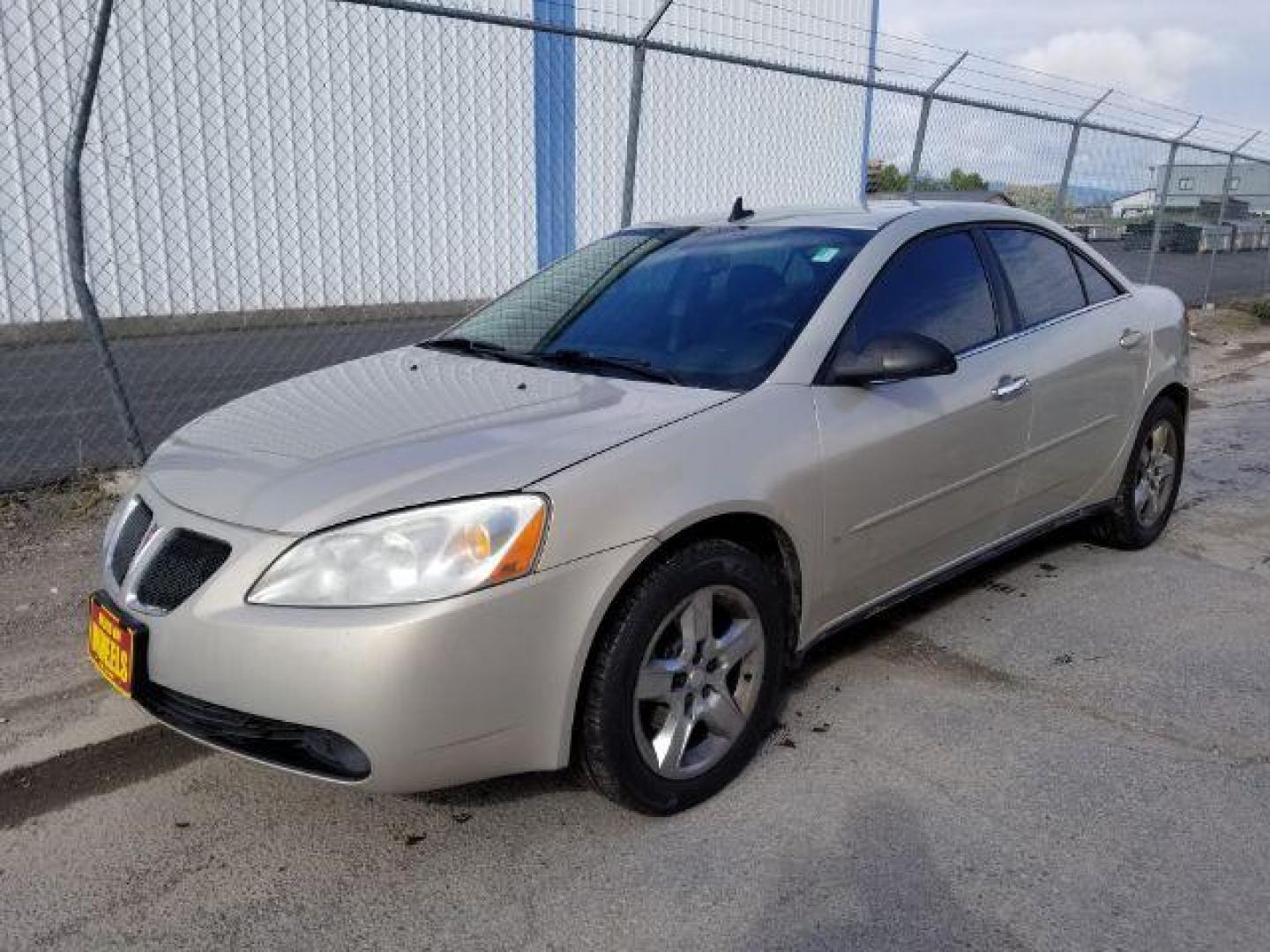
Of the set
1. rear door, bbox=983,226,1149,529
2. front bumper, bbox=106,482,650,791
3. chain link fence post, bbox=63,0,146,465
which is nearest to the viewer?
front bumper, bbox=106,482,650,791

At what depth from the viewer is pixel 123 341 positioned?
1066 cm

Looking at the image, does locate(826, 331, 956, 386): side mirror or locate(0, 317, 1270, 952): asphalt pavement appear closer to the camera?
locate(0, 317, 1270, 952): asphalt pavement

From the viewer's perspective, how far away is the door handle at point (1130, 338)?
4.48 m

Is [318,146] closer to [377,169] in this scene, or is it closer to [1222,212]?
[377,169]

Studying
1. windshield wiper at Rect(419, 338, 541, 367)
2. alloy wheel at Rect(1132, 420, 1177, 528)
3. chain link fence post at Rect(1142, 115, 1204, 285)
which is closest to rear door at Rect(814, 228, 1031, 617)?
windshield wiper at Rect(419, 338, 541, 367)

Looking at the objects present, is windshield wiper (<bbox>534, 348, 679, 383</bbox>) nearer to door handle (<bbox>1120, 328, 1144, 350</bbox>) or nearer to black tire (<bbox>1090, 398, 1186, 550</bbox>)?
door handle (<bbox>1120, 328, 1144, 350</bbox>)

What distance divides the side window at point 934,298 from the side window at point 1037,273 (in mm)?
199

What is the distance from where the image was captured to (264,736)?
8.14 ft

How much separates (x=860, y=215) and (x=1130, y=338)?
4.74 ft

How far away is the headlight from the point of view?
239 centimetres

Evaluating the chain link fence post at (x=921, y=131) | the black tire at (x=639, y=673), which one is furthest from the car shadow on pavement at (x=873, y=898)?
the chain link fence post at (x=921, y=131)

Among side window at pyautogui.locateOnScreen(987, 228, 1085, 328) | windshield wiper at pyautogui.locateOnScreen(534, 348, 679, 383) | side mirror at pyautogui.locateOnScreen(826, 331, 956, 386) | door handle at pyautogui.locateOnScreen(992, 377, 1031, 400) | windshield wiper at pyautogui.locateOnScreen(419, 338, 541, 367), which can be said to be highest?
side window at pyautogui.locateOnScreen(987, 228, 1085, 328)

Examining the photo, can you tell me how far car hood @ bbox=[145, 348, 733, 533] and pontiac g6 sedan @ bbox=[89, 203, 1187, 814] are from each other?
0.01 m

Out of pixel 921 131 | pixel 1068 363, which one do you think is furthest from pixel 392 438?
pixel 921 131
